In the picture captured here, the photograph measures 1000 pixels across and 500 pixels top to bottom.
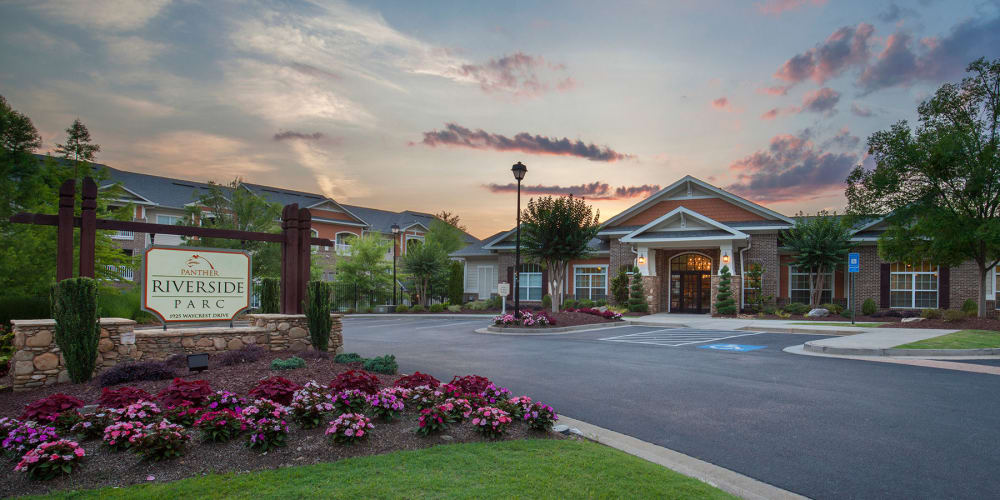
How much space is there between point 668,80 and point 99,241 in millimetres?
18711

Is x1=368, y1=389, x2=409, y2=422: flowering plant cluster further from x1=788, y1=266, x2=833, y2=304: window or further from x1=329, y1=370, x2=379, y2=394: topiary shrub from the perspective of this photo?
x1=788, y1=266, x2=833, y2=304: window

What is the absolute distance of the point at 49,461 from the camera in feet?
13.6

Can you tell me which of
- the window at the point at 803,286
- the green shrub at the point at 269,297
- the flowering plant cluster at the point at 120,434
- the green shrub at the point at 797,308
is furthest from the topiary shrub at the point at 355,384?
the window at the point at 803,286

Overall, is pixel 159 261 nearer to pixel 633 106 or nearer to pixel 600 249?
pixel 633 106

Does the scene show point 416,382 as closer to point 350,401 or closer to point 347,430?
point 350,401

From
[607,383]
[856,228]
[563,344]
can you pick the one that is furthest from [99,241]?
[856,228]

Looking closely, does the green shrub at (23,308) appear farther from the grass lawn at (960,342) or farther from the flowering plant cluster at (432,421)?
the grass lawn at (960,342)

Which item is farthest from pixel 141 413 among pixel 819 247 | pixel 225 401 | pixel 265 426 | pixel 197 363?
pixel 819 247

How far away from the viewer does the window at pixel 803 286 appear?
2731cm

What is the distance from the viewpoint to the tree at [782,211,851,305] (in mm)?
25453

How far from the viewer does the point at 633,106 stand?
1981 cm

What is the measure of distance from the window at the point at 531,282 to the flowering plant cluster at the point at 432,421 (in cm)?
2891

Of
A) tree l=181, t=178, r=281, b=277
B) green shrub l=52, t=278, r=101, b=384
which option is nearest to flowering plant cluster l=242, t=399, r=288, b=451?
green shrub l=52, t=278, r=101, b=384

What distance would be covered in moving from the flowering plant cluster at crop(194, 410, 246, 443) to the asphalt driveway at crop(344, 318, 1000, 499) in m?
4.03
